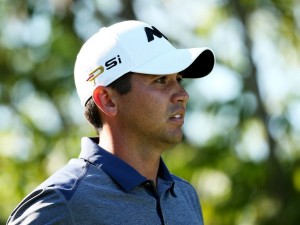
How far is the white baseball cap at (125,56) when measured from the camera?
4102 mm

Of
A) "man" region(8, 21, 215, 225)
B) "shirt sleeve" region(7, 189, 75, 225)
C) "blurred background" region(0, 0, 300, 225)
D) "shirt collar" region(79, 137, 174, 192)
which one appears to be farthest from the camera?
"blurred background" region(0, 0, 300, 225)

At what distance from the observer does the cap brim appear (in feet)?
13.3

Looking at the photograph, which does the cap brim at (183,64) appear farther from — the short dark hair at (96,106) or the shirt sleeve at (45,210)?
the shirt sleeve at (45,210)

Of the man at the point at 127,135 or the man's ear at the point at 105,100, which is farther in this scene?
the man's ear at the point at 105,100

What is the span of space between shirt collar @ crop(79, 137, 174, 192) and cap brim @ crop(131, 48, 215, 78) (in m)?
0.34

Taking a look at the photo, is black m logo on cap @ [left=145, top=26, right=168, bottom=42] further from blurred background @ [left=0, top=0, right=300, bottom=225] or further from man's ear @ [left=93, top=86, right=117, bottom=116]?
blurred background @ [left=0, top=0, right=300, bottom=225]

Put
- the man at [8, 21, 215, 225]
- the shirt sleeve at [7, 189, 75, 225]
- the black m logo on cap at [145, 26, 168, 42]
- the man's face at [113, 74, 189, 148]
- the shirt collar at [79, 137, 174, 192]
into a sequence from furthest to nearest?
the black m logo on cap at [145, 26, 168, 42] → the man's face at [113, 74, 189, 148] → the shirt collar at [79, 137, 174, 192] → the man at [8, 21, 215, 225] → the shirt sleeve at [7, 189, 75, 225]

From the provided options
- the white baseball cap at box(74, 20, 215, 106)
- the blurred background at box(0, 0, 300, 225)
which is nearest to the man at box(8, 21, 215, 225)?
the white baseball cap at box(74, 20, 215, 106)

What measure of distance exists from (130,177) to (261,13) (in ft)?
46.3

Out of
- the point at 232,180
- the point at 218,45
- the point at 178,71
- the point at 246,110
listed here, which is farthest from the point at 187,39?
the point at 178,71

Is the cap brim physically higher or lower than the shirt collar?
higher

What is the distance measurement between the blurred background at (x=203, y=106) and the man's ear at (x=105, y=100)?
9035mm

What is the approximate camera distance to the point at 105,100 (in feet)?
13.5

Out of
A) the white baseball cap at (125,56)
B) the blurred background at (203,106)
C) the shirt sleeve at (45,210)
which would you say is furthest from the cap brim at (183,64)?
the blurred background at (203,106)
